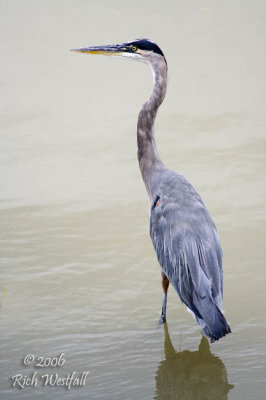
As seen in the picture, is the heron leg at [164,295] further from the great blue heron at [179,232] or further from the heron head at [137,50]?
the heron head at [137,50]

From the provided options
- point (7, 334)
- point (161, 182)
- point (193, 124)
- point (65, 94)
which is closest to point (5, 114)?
point (65, 94)

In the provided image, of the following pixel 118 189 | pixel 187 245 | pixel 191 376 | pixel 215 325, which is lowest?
pixel 118 189

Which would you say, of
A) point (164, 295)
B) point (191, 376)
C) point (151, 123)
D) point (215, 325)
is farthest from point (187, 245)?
point (151, 123)

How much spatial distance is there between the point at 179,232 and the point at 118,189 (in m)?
1.58

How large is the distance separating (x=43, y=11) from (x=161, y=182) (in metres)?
4.19

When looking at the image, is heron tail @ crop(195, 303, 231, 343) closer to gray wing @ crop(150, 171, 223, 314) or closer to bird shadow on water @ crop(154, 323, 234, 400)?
gray wing @ crop(150, 171, 223, 314)

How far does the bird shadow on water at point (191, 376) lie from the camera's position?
328cm

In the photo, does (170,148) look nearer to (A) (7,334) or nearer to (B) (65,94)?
(B) (65,94)

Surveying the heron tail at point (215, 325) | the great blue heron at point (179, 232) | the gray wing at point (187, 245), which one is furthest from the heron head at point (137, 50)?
the heron tail at point (215, 325)

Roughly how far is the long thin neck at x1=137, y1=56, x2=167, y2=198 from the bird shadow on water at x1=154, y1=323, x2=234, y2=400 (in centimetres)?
109

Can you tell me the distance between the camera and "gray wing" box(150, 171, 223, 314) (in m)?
3.49

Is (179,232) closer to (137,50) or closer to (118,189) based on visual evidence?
(137,50)

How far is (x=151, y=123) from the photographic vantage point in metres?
4.33

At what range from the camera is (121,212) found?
195 inches
